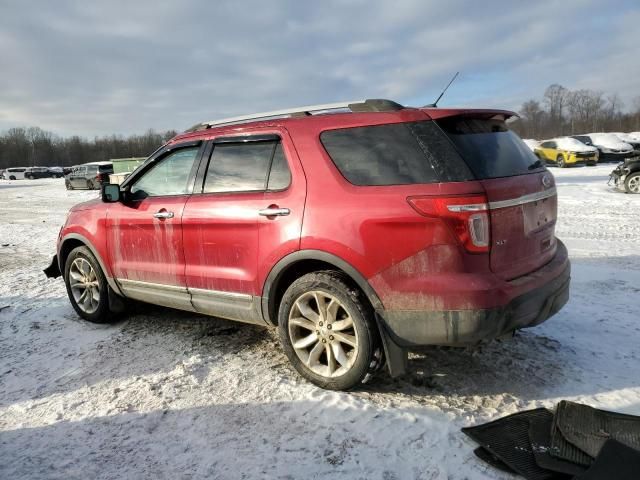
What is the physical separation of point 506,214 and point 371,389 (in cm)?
146

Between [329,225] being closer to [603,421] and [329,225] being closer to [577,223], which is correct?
[603,421]

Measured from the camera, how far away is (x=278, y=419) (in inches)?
115

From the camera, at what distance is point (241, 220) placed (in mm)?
3473

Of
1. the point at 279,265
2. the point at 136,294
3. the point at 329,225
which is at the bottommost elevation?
the point at 136,294

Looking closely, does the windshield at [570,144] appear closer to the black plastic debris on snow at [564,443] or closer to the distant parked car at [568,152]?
the distant parked car at [568,152]

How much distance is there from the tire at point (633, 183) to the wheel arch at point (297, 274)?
1303cm

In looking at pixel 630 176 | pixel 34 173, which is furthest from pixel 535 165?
pixel 34 173

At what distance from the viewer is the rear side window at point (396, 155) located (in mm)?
2809

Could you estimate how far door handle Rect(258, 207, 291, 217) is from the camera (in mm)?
3258

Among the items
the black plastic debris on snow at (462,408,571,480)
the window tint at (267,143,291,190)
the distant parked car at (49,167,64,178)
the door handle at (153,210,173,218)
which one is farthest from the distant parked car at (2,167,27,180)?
the black plastic debris on snow at (462,408,571,480)

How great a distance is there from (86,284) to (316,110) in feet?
10.0

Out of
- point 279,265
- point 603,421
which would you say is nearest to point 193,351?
point 279,265

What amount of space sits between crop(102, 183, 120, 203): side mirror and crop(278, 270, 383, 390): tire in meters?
2.06

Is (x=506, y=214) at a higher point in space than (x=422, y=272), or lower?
higher
